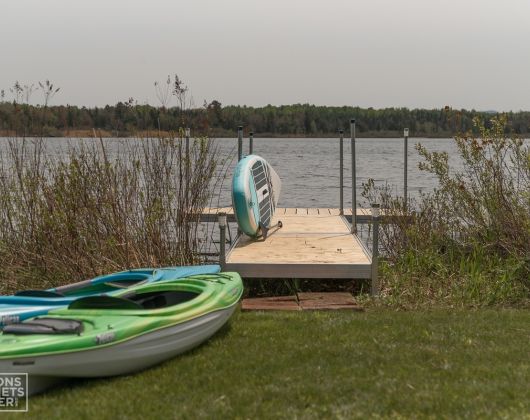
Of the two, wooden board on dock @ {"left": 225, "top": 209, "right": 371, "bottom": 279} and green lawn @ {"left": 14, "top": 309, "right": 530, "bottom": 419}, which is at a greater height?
wooden board on dock @ {"left": 225, "top": 209, "right": 371, "bottom": 279}

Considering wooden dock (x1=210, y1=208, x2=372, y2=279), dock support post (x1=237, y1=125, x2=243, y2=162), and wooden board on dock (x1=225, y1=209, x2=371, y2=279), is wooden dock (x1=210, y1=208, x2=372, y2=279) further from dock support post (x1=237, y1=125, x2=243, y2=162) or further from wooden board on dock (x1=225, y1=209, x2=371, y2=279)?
dock support post (x1=237, y1=125, x2=243, y2=162)

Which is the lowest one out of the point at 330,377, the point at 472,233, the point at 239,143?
the point at 330,377

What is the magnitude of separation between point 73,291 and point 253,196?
3099 mm

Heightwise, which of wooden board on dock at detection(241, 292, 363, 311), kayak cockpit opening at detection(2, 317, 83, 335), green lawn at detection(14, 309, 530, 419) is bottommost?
wooden board on dock at detection(241, 292, 363, 311)

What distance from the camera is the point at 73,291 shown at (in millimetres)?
6246

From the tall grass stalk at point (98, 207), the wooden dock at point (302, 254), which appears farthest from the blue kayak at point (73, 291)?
the tall grass stalk at point (98, 207)

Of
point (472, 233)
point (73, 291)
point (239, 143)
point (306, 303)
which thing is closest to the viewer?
point (73, 291)

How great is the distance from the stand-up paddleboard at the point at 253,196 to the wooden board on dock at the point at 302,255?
212 millimetres

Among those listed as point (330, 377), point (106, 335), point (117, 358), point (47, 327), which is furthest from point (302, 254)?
point (47, 327)

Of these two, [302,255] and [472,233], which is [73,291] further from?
[472,233]

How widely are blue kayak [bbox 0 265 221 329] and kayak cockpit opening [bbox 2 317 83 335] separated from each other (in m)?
0.64

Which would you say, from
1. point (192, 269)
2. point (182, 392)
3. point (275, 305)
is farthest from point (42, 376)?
point (275, 305)

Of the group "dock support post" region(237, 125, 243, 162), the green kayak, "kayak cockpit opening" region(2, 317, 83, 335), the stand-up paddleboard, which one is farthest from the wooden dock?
"kayak cockpit opening" region(2, 317, 83, 335)

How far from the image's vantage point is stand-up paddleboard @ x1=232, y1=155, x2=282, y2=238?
8.44 meters
